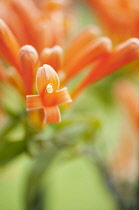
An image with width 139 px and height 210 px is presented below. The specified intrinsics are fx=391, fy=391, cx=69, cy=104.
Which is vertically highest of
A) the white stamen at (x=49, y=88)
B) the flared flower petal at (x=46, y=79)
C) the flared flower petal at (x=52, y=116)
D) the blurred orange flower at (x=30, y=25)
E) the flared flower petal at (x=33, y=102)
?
the blurred orange flower at (x=30, y=25)

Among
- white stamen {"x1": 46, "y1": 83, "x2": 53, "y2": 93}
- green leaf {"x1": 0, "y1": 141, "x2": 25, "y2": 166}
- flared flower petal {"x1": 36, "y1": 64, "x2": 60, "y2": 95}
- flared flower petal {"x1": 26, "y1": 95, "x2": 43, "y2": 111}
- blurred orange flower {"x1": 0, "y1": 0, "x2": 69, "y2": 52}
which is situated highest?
blurred orange flower {"x1": 0, "y1": 0, "x2": 69, "y2": 52}

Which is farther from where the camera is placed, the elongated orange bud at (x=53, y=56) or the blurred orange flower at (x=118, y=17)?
the blurred orange flower at (x=118, y=17)

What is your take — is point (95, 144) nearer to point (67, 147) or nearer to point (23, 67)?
point (67, 147)

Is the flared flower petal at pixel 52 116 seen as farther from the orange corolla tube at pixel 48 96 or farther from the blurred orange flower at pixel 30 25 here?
the blurred orange flower at pixel 30 25

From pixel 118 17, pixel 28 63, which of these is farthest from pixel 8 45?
pixel 118 17

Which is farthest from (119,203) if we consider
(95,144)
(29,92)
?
(29,92)

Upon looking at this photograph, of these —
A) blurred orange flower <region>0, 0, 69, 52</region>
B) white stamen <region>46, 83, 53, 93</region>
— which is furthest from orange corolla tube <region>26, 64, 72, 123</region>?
blurred orange flower <region>0, 0, 69, 52</region>

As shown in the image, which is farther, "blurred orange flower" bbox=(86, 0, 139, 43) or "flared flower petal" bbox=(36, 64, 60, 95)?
"blurred orange flower" bbox=(86, 0, 139, 43)

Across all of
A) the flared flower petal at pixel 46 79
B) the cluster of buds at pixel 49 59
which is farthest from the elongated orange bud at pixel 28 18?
the flared flower petal at pixel 46 79

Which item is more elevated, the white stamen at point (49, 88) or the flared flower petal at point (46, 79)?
the flared flower petal at point (46, 79)

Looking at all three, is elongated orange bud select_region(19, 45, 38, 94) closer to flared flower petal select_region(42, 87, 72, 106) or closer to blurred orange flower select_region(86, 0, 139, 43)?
flared flower petal select_region(42, 87, 72, 106)
